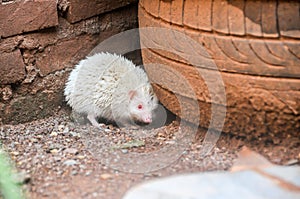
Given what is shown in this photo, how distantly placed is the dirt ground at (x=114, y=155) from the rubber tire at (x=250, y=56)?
0.38 ft

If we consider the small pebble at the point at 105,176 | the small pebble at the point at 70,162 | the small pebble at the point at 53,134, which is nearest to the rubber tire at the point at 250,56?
the small pebble at the point at 105,176

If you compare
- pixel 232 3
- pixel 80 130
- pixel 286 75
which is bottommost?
pixel 80 130

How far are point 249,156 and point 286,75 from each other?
15.5 inches

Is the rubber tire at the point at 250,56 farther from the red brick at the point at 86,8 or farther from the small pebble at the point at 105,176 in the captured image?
the red brick at the point at 86,8

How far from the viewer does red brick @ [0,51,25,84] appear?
341 centimetres

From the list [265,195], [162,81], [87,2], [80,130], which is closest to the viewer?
[265,195]

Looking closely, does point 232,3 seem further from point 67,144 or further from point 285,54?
point 67,144

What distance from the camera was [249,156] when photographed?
2.54 metres

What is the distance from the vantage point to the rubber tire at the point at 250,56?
95.5 inches

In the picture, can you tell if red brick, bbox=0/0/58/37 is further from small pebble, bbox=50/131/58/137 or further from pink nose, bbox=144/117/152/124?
pink nose, bbox=144/117/152/124

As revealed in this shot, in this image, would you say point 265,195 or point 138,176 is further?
point 138,176

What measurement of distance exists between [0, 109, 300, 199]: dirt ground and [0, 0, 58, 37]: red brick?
0.62 metres

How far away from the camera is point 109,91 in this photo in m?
3.57

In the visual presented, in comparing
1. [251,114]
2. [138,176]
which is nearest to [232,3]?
[251,114]
